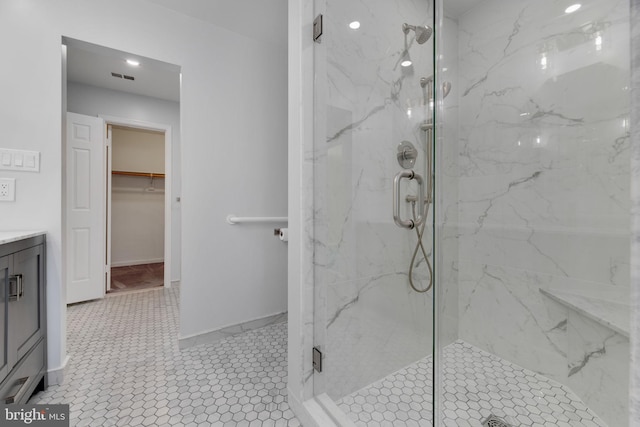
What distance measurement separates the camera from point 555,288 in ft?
4.83

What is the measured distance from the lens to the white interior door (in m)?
2.78

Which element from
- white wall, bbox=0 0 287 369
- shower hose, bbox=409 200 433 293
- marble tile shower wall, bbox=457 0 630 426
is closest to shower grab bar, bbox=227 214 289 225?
white wall, bbox=0 0 287 369

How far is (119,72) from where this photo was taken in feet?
9.08

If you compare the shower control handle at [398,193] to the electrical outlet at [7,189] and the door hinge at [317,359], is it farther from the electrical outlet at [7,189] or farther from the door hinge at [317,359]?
the electrical outlet at [7,189]

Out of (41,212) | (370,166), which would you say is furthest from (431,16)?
(41,212)

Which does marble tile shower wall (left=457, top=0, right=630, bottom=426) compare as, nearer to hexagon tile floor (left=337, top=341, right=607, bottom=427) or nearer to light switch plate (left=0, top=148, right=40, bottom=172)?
hexagon tile floor (left=337, top=341, right=607, bottom=427)

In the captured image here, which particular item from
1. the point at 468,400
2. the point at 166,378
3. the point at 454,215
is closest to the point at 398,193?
the point at 454,215

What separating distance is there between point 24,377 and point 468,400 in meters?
2.00

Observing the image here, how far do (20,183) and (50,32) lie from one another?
82cm

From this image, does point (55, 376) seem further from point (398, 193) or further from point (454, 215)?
point (454, 215)

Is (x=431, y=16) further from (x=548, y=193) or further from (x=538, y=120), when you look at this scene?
(x=548, y=193)

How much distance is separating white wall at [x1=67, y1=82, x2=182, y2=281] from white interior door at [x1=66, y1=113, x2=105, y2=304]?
0.26 m

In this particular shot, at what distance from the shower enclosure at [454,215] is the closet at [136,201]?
380 centimetres

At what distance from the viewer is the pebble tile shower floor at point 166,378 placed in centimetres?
128
